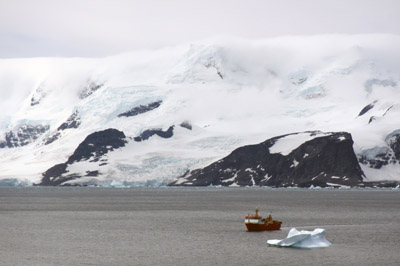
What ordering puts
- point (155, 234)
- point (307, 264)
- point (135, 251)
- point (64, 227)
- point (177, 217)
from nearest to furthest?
1. point (307, 264)
2. point (135, 251)
3. point (155, 234)
4. point (64, 227)
5. point (177, 217)

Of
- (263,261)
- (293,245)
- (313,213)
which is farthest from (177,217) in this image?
(263,261)

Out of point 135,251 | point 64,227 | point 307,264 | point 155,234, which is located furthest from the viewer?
point 64,227

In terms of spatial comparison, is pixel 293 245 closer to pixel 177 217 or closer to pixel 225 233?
pixel 225 233

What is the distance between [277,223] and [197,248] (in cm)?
2723

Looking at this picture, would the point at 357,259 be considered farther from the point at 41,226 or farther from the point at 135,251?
the point at 41,226

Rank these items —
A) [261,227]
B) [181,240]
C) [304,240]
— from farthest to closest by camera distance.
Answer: [261,227] → [181,240] → [304,240]

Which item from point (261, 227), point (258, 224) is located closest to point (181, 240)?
point (258, 224)

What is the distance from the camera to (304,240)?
9350 cm

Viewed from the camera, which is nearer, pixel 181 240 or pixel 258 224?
pixel 181 240

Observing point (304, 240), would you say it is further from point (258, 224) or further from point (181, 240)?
point (258, 224)

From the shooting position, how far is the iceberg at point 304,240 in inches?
3664

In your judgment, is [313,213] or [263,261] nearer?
[263,261]

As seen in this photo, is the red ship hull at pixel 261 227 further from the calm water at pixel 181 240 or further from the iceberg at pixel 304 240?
the iceberg at pixel 304 240

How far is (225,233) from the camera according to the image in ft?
377
